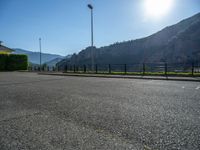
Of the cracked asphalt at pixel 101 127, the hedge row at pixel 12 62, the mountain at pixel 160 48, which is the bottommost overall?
the cracked asphalt at pixel 101 127

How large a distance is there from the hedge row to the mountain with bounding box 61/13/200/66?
52.2 meters

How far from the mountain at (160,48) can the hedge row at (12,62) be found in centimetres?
5222

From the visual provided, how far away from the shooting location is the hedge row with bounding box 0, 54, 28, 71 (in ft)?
128

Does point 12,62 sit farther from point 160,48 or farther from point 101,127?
point 160,48

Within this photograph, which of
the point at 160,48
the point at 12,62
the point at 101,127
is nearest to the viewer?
the point at 101,127

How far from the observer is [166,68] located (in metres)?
19.7

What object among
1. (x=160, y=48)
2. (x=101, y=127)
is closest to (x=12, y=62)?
(x=101, y=127)

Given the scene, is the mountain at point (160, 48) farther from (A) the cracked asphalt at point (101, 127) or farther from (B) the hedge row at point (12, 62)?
(A) the cracked asphalt at point (101, 127)

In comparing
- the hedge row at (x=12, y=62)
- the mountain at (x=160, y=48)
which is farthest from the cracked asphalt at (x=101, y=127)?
the mountain at (x=160, y=48)

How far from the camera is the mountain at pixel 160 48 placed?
9615 centimetres

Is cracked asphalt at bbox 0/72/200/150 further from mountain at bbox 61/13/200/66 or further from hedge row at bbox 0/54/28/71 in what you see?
mountain at bbox 61/13/200/66

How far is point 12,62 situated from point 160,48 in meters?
88.4

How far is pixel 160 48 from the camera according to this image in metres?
111

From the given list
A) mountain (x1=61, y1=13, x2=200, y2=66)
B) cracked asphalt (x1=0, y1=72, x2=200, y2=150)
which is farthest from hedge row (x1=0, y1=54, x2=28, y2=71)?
mountain (x1=61, y1=13, x2=200, y2=66)
